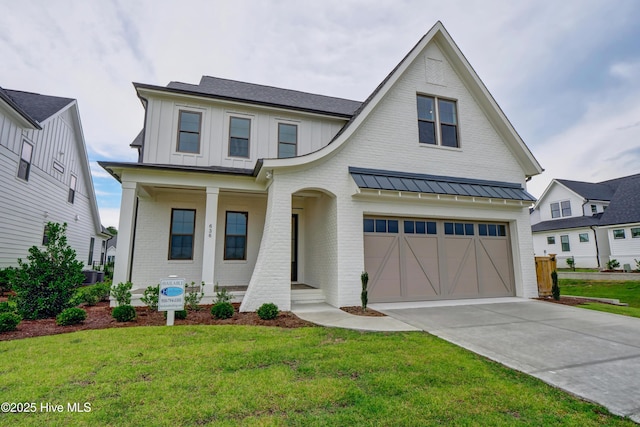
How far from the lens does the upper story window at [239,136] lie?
1062 cm

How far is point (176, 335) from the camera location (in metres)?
5.49

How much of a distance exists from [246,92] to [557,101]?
52.9 ft

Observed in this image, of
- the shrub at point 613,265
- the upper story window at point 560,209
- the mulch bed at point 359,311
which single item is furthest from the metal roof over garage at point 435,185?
the upper story window at point 560,209

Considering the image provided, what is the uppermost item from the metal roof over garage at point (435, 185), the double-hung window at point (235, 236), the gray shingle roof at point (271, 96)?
the gray shingle roof at point (271, 96)

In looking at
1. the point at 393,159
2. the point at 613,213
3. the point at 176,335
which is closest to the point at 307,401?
the point at 176,335

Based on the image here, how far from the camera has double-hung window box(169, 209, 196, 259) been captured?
10.6 metres

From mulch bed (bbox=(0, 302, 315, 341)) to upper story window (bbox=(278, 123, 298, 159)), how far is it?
5.96 metres

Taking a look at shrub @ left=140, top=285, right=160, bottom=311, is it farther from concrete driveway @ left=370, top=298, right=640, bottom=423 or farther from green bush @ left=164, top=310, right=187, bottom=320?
concrete driveway @ left=370, top=298, right=640, bottom=423

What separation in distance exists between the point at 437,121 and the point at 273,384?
1003 cm

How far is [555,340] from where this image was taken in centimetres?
545

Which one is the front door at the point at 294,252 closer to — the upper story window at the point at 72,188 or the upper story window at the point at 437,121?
the upper story window at the point at 437,121

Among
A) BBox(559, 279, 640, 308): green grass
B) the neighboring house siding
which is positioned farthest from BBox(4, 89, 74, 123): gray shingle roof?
the neighboring house siding

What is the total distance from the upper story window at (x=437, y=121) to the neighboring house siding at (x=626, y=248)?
2226cm

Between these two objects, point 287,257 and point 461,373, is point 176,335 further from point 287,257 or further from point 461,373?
point 461,373
